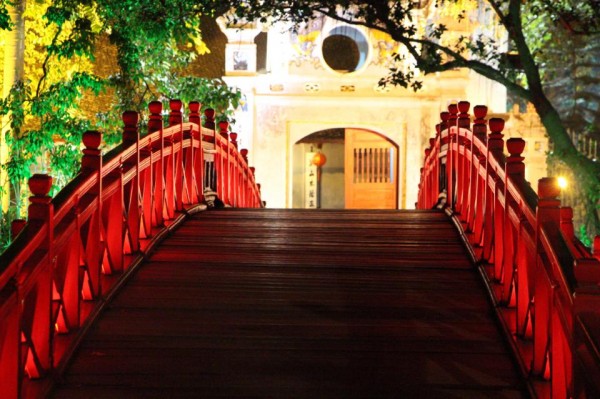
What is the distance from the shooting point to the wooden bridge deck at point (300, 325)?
14.6 ft

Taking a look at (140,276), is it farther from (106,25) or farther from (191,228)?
(106,25)

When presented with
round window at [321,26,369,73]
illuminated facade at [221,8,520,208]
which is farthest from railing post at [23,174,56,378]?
round window at [321,26,369,73]

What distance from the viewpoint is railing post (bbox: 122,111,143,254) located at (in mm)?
6449

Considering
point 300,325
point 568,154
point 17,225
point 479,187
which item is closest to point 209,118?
point 479,187

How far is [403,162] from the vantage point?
16.9 metres

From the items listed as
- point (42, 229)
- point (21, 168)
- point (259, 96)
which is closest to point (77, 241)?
point (42, 229)

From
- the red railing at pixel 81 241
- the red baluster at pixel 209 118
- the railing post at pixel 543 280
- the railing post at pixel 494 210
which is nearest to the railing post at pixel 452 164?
the railing post at pixel 494 210

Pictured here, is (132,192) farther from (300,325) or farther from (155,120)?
(300,325)

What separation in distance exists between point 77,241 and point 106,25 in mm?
6531

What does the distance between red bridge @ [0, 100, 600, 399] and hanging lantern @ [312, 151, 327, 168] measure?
41.7 ft

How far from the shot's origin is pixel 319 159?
66.7ft

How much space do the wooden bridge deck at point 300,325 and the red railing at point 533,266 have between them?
159mm

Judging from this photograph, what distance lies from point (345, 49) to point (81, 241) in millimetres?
12304

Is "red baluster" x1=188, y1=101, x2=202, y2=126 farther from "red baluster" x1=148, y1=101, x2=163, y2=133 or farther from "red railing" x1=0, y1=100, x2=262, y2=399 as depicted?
"red baluster" x1=148, y1=101, x2=163, y2=133
